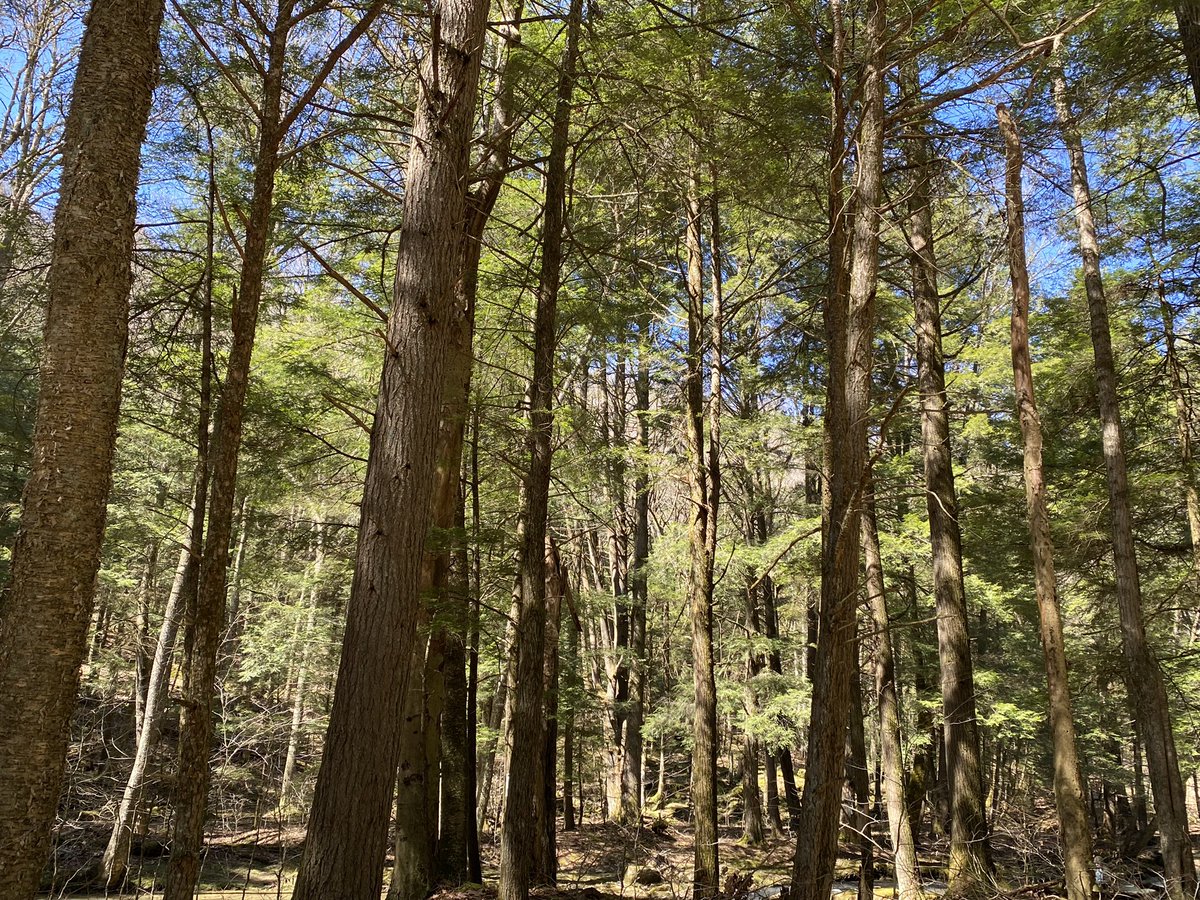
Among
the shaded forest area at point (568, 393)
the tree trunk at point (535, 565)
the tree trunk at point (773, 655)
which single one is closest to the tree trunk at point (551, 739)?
the shaded forest area at point (568, 393)

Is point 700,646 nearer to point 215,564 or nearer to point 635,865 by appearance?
point 215,564

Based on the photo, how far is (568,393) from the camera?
31.6 ft

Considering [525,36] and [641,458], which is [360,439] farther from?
[525,36]

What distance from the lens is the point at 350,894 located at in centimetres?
340

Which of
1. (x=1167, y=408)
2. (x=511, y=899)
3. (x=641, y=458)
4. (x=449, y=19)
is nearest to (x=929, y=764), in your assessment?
(x=1167, y=408)

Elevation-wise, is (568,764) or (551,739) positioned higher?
(551,739)

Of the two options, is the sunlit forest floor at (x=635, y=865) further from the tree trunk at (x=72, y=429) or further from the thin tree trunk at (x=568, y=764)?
the tree trunk at (x=72, y=429)

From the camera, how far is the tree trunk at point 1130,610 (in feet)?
30.5

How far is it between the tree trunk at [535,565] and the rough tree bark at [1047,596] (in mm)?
3834

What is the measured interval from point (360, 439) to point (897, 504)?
1207 centimetres

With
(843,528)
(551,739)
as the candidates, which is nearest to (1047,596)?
(843,528)

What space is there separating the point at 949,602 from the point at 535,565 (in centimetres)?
597

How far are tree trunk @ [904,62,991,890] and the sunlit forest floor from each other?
48 centimetres

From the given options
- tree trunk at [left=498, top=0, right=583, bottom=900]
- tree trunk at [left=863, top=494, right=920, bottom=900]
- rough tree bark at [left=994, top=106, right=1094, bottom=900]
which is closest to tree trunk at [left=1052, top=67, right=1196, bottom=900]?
rough tree bark at [left=994, top=106, right=1094, bottom=900]
